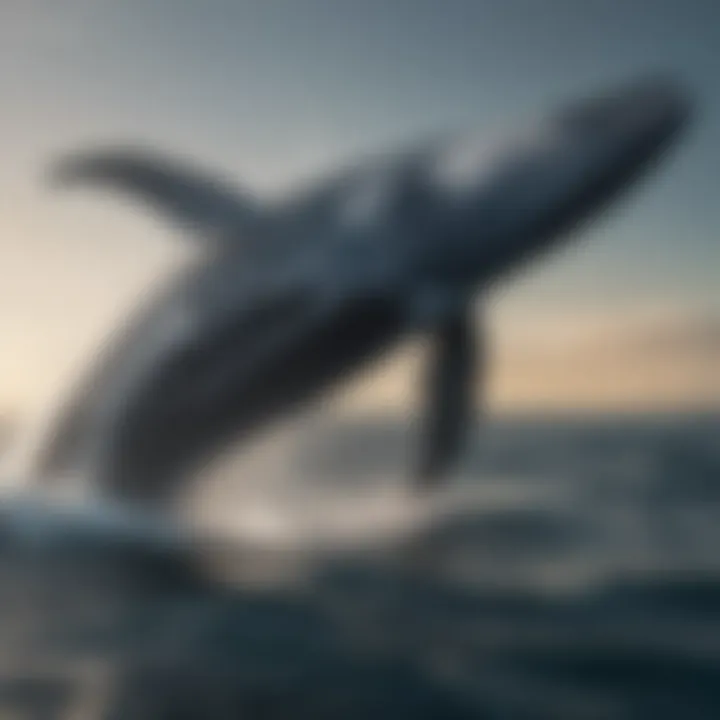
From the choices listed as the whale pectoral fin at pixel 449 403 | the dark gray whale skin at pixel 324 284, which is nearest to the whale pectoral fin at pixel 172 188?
the dark gray whale skin at pixel 324 284

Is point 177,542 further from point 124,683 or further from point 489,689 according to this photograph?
point 489,689

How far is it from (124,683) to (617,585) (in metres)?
2.14

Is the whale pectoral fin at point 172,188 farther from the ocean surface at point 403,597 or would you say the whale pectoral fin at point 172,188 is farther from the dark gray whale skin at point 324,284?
the ocean surface at point 403,597

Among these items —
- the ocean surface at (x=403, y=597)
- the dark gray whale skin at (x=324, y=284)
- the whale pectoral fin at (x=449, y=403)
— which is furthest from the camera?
the whale pectoral fin at (x=449, y=403)

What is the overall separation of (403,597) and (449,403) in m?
1.05

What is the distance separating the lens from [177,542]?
4293mm

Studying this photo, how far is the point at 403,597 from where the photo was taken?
377 cm

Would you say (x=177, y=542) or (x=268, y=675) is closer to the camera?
(x=268, y=675)

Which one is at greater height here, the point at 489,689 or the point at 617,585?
the point at 617,585

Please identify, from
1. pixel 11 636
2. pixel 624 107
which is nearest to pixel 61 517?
pixel 11 636

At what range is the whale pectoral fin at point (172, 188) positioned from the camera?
4195mm

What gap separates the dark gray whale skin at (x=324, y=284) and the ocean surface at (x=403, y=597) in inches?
14.3

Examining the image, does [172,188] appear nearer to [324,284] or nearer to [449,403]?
[324,284]

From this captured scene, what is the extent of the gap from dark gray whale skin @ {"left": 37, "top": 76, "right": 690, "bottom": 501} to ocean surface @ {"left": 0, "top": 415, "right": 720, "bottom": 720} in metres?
0.36
